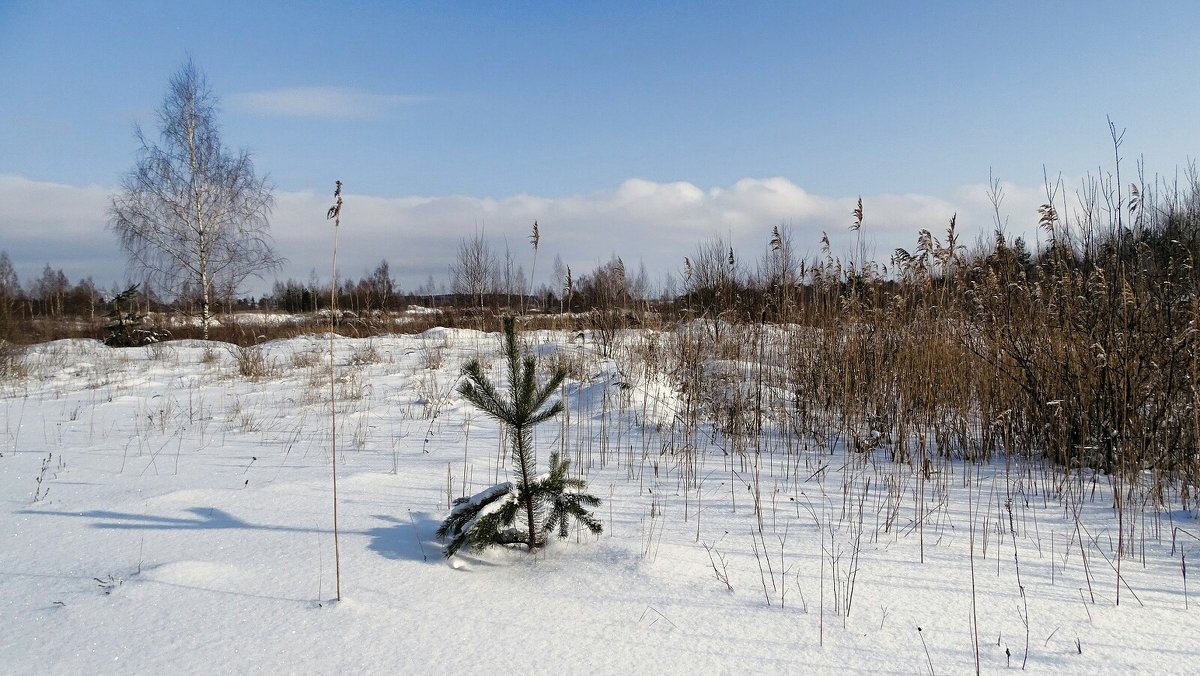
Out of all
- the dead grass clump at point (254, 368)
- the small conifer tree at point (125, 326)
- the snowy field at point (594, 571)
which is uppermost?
the small conifer tree at point (125, 326)

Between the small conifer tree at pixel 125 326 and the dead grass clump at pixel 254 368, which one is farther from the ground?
the small conifer tree at pixel 125 326

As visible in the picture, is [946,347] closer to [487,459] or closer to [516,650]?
[487,459]

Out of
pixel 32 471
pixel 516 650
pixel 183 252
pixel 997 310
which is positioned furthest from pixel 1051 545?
pixel 183 252

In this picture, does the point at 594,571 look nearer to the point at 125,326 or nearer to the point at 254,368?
the point at 254,368

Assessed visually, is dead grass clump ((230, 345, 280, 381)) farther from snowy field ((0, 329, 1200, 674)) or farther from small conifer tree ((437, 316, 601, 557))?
small conifer tree ((437, 316, 601, 557))

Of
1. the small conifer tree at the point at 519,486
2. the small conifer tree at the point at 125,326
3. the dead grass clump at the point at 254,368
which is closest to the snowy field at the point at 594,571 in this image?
the small conifer tree at the point at 519,486

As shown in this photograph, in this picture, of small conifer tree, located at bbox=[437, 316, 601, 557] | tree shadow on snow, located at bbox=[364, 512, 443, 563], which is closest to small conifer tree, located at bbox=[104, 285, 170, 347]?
tree shadow on snow, located at bbox=[364, 512, 443, 563]

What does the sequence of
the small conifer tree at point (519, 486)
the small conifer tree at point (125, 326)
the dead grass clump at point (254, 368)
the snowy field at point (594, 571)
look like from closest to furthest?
the snowy field at point (594, 571) → the small conifer tree at point (519, 486) → the dead grass clump at point (254, 368) → the small conifer tree at point (125, 326)

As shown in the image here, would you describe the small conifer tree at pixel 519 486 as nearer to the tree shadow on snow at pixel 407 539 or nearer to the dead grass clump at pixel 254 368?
the tree shadow on snow at pixel 407 539

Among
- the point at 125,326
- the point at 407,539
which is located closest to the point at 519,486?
the point at 407,539

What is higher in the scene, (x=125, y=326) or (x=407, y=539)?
(x=125, y=326)

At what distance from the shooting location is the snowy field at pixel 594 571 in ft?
5.66

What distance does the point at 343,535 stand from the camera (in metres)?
2.54

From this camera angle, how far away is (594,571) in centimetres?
229
